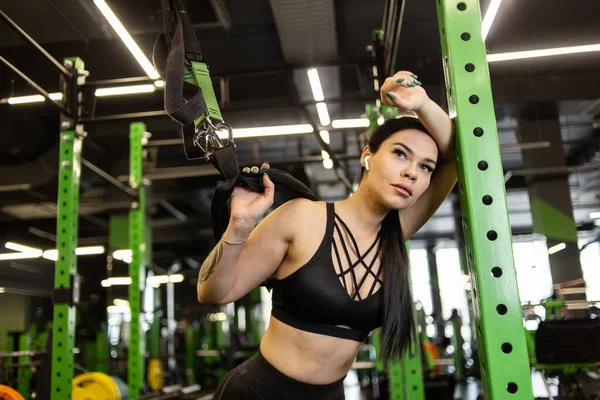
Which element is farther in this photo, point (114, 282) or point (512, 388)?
point (114, 282)

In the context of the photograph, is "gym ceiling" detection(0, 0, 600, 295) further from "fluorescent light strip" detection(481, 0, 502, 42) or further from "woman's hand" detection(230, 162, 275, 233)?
"woman's hand" detection(230, 162, 275, 233)

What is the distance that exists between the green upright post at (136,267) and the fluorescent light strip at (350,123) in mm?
2023

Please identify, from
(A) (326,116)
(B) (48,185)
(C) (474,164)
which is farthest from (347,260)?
(A) (326,116)

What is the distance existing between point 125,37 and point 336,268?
111 inches

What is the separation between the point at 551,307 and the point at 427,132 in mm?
4177

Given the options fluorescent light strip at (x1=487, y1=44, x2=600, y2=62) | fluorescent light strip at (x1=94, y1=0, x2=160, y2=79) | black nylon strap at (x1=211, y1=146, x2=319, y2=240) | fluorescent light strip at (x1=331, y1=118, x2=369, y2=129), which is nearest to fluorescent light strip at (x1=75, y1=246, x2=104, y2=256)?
fluorescent light strip at (x1=331, y1=118, x2=369, y2=129)

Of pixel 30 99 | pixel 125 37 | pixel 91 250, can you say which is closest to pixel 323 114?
pixel 125 37

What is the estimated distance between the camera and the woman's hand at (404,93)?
4.12 feet

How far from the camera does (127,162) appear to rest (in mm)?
6297

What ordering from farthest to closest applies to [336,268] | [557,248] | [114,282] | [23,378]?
[114,282] → [557,248] → [23,378] → [336,268]

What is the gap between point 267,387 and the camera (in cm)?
141

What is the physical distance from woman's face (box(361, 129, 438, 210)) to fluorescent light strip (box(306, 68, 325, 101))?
3.53m

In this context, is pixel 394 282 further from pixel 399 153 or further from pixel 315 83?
pixel 315 83

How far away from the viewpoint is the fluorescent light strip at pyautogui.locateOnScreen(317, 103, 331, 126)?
577 cm
